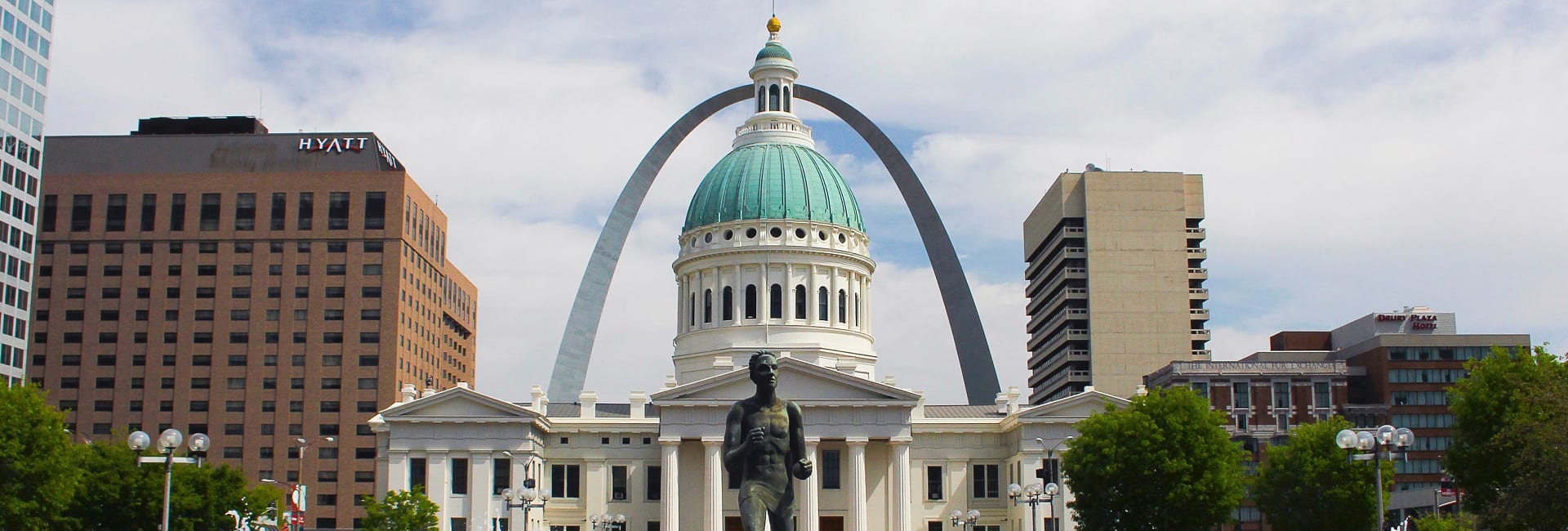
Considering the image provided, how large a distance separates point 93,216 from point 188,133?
39.3ft

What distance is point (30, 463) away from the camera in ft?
240

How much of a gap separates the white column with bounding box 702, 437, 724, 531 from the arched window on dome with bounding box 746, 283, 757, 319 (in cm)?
1947

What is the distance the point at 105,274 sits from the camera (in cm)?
15438

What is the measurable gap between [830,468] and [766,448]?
74.1m

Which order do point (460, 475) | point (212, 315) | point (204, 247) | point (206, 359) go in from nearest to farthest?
1. point (460, 475)
2. point (206, 359)
3. point (212, 315)
4. point (204, 247)

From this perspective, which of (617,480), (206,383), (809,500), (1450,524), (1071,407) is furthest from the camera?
(206,383)

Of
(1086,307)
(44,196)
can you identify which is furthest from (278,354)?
(1086,307)

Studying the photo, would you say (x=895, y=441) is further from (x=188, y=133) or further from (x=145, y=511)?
(x=188, y=133)

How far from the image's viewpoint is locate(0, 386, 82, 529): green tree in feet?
237

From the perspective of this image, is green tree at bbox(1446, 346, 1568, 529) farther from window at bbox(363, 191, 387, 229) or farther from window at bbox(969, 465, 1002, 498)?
window at bbox(363, 191, 387, 229)

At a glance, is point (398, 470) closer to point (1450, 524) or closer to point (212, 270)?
point (212, 270)

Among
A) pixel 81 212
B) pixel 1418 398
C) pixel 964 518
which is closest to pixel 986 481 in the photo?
pixel 964 518

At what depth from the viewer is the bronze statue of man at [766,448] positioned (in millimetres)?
34750

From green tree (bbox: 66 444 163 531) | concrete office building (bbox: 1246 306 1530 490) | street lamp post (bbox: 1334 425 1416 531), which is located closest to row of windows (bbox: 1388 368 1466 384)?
concrete office building (bbox: 1246 306 1530 490)
